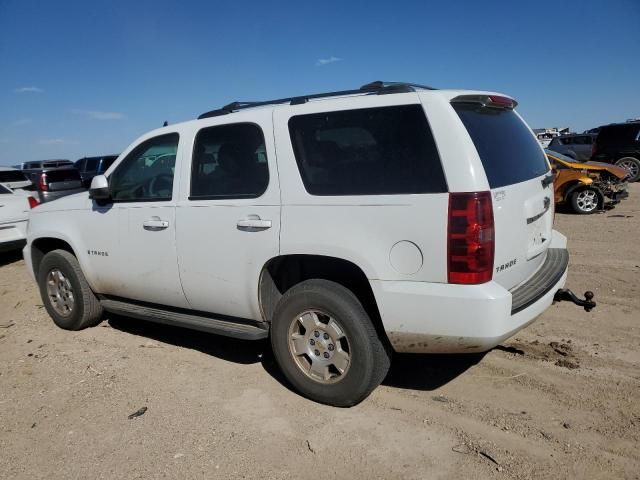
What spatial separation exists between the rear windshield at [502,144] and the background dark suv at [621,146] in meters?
14.5

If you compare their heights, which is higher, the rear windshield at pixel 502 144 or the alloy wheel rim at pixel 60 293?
the rear windshield at pixel 502 144

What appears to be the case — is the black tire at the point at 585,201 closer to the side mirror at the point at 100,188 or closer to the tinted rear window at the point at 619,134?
the tinted rear window at the point at 619,134

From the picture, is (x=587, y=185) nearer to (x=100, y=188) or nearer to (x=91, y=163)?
(x=100, y=188)

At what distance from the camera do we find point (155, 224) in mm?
3939

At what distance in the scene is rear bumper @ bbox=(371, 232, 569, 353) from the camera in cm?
269

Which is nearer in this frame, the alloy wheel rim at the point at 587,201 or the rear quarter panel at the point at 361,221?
the rear quarter panel at the point at 361,221

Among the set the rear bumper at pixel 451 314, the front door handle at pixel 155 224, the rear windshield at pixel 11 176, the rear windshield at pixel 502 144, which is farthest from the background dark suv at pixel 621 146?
the rear windshield at pixel 11 176

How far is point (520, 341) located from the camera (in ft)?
13.7

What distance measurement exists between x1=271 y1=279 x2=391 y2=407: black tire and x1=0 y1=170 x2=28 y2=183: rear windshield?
10979 millimetres

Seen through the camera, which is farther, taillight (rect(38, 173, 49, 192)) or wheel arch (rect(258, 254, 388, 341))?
taillight (rect(38, 173, 49, 192))

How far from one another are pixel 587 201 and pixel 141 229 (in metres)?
9.82

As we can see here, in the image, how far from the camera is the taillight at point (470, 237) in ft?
8.70

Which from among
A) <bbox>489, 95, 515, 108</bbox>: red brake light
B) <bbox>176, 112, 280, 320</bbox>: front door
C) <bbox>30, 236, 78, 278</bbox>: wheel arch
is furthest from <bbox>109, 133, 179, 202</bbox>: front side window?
<bbox>489, 95, 515, 108</bbox>: red brake light

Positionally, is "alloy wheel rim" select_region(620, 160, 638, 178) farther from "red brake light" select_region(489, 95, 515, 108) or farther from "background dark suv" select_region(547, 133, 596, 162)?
"red brake light" select_region(489, 95, 515, 108)
